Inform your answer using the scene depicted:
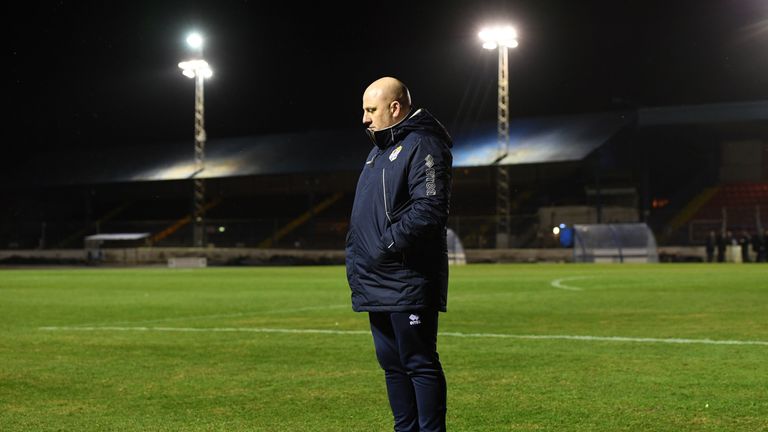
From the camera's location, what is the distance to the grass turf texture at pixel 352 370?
19.3ft

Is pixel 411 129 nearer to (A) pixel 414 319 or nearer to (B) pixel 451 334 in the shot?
(A) pixel 414 319

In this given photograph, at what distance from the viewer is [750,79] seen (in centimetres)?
5303

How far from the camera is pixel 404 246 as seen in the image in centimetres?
427

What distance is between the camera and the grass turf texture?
19.3 ft

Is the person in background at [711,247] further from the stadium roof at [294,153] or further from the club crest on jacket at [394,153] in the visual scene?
the club crest on jacket at [394,153]

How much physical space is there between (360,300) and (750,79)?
52552mm

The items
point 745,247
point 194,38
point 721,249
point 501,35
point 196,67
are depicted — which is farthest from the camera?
point 196,67

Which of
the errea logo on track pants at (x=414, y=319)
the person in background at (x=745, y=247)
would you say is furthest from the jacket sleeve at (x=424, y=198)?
the person in background at (x=745, y=247)

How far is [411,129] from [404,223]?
0.45 metres

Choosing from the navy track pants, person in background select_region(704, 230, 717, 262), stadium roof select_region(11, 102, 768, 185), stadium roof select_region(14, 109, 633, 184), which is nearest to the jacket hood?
the navy track pants

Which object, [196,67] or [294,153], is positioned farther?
[294,153]

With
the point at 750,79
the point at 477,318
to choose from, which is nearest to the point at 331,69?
the point at 750,79

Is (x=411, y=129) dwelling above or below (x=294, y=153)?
below

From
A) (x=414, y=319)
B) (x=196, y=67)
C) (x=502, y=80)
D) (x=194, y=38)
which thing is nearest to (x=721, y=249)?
(x=502, y=80)
